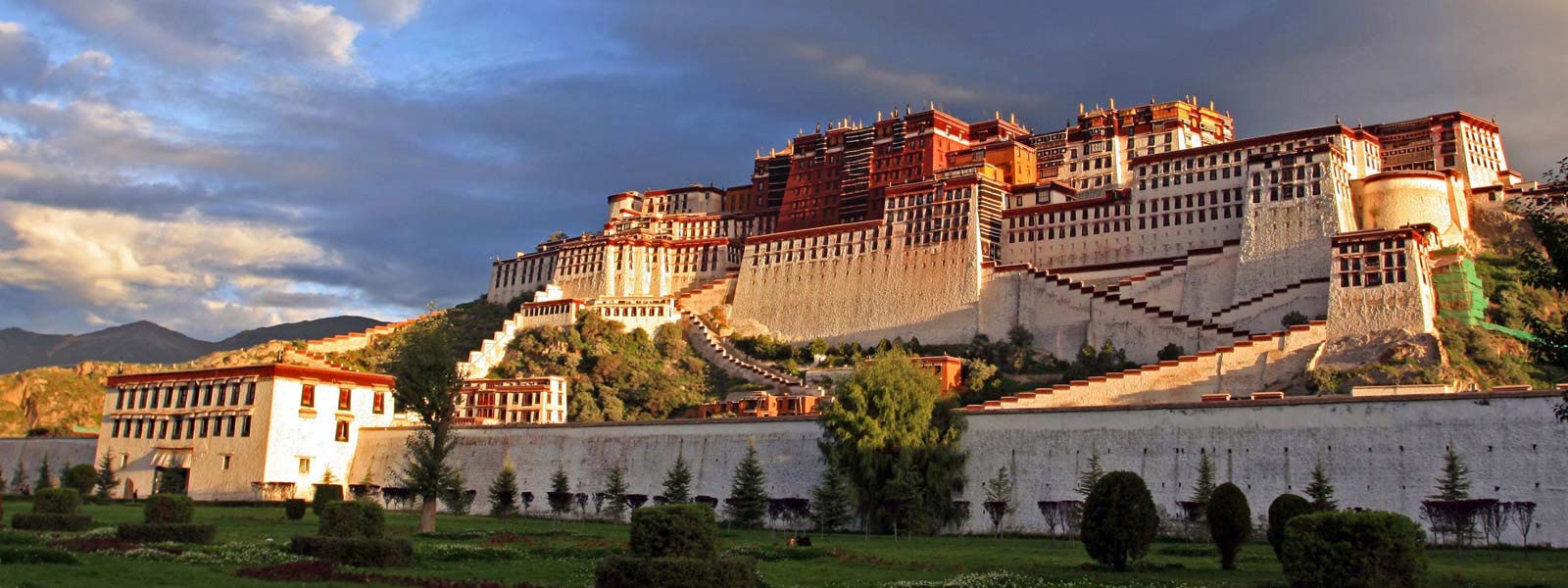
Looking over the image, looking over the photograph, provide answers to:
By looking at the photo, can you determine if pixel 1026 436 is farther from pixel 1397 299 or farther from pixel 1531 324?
pixel 1397 299

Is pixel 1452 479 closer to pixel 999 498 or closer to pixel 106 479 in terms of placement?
pixel 999 498

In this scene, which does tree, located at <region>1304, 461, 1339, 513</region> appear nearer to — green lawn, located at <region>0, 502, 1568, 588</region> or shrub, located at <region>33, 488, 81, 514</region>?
green lawn, located at <region>0, 502, 1568, 588</region>

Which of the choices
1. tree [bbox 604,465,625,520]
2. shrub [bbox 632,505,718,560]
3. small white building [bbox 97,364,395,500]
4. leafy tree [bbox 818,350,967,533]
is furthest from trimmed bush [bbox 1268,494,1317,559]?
small white building [bbox 97,364,395,500]

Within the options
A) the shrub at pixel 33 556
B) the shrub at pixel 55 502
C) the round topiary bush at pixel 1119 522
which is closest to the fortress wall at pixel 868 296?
the round topiary bush at pixel 1119 522

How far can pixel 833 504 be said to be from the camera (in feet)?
161

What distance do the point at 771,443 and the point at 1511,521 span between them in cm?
2603

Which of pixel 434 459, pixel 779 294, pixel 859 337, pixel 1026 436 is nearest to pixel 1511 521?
pixel 1026 436

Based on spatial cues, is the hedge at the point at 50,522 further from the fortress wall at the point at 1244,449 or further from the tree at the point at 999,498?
the tree at the point at 999,498

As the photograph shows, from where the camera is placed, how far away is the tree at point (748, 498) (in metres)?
50.4

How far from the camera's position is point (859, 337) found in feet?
339

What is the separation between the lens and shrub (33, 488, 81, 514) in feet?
121

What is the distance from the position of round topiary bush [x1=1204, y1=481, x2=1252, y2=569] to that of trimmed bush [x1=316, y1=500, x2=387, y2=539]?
735 inches

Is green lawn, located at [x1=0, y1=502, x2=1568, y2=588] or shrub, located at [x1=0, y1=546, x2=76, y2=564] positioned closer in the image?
shrub, located at [x1=0, y1=546, x2=76, y2=564]

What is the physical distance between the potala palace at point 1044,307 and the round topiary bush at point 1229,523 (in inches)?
475
